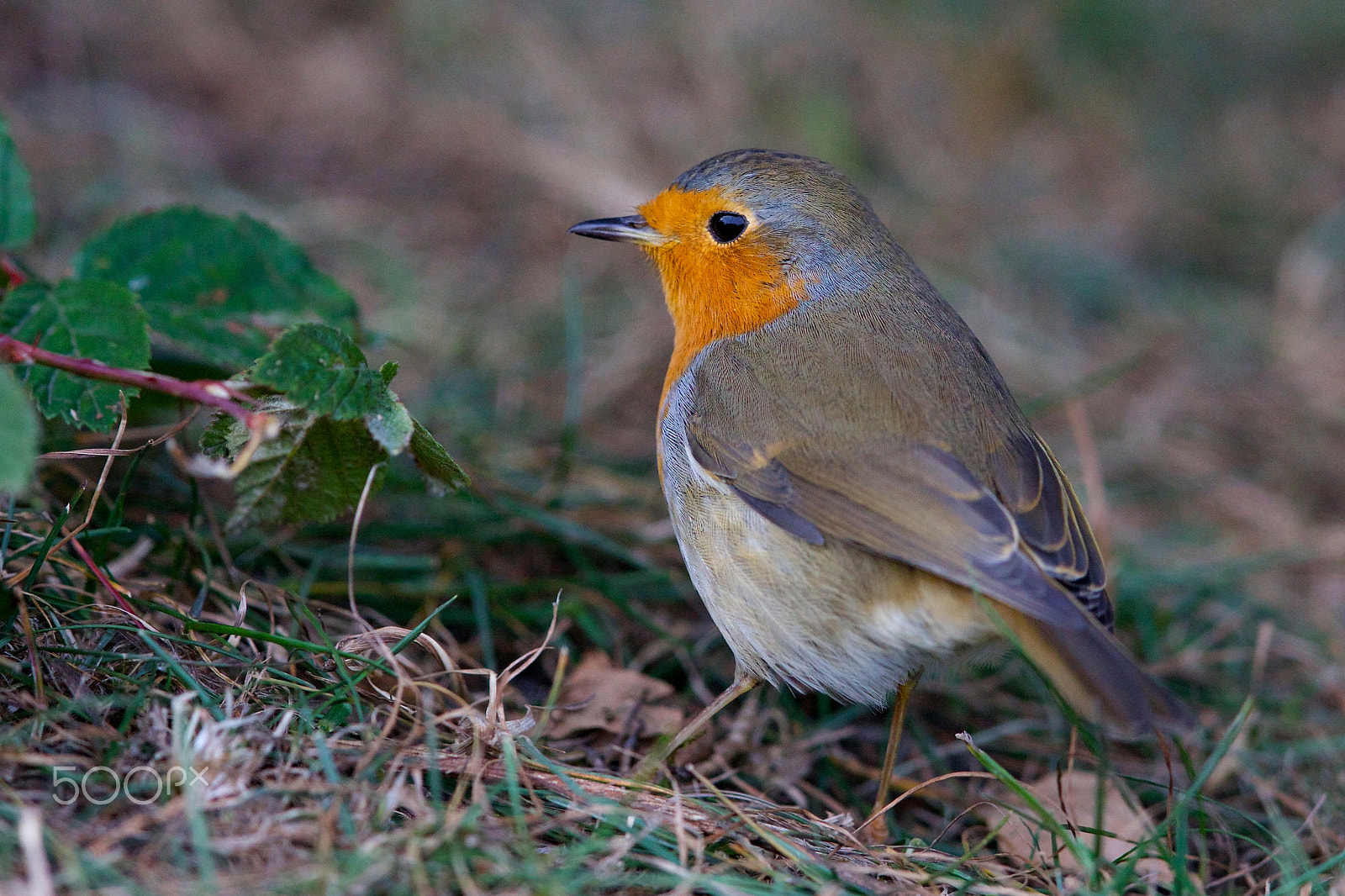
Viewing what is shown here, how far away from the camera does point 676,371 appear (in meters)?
2.85

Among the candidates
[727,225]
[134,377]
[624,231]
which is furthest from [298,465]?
[727,225]

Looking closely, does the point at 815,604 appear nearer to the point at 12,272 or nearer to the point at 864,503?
the point at 864,503

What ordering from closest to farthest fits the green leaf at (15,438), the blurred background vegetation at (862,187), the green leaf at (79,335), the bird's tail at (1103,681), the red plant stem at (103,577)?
the green leaf at (15,438) → the bird's tail at (1103,681) → the red plant stem at (103,577) → the green leaf at (79,335) → the blurred background vegetation at (862,187)

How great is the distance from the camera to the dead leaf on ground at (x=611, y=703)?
102 inches

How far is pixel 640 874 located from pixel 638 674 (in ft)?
3.24

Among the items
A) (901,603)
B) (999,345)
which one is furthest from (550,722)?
(999,345)

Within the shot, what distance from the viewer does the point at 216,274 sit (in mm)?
2674

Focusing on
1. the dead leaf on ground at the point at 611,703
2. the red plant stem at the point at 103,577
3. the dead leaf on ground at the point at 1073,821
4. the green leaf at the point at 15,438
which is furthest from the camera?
the dead leaf on ground at the point at 611,703

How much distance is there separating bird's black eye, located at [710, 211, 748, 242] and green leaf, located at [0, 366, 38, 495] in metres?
1.73

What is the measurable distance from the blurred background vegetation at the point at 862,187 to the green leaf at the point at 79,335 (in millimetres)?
914

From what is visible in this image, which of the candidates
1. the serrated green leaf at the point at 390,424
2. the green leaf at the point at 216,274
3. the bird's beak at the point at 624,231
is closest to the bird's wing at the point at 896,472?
the bird's beak at the point at 624,231

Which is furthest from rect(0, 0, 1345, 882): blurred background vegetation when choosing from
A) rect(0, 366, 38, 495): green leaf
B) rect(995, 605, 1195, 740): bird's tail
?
rect(0, 366, 38, 495): green leaf

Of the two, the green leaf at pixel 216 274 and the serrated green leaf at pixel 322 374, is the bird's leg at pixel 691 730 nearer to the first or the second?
the serrated green leaf at pixel 322 374

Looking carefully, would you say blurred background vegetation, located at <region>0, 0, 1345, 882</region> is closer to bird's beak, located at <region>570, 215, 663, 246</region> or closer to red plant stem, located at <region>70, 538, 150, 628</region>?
bird's beak, located at <region>570, 215, 663, 246</region>
